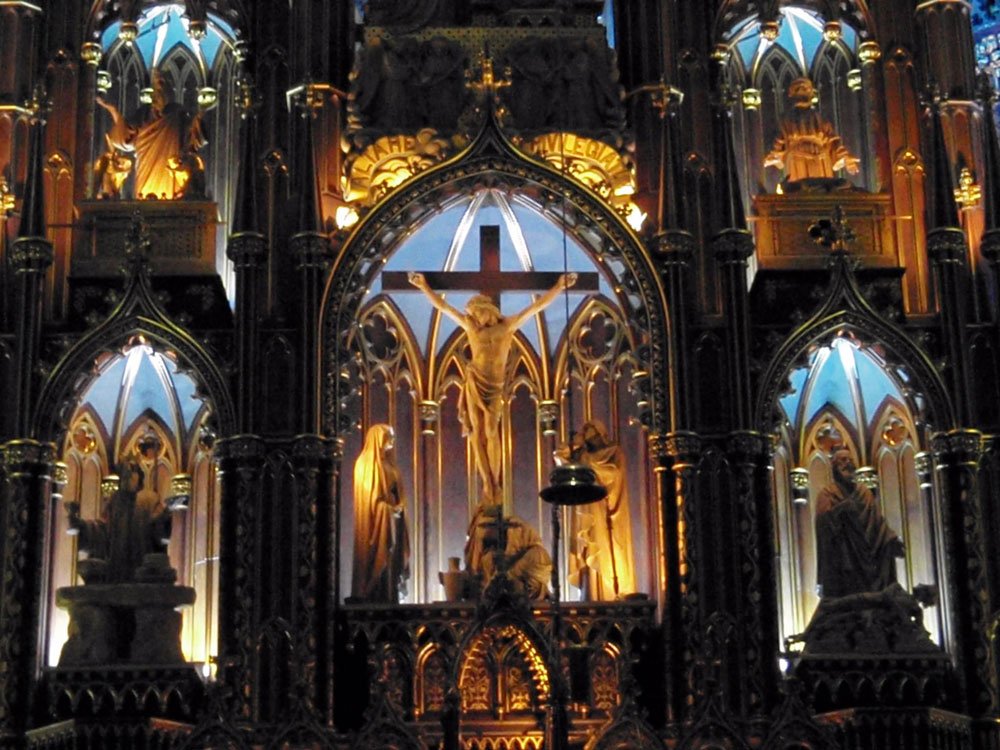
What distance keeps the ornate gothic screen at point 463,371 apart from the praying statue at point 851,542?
7.27 ft

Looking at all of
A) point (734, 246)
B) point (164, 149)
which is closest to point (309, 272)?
point (164, 149)

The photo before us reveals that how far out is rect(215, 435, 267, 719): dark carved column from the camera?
23.8 meters

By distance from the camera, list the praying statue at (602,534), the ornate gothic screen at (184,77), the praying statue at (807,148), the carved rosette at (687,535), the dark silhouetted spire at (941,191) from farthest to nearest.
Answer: the ornate gothic screen at (184,77) < the praying statue at (807,148) < the dark silhouetted spire at (941,191) < the praying statue at (602,534) < the carved rosette at (687,535)

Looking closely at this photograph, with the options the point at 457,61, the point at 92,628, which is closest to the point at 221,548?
→ the point at 92,628

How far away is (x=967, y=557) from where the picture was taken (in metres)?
24.5

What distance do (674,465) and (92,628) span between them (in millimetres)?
6266

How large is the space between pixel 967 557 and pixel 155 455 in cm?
886

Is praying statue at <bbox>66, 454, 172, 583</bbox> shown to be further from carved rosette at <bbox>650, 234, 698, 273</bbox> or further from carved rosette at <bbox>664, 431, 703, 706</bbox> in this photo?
carved rosette at <bbox>650, 234, 698, 273</bbox>

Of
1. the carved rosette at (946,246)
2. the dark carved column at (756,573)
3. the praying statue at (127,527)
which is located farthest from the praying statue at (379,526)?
the carved rosette at (946,246)

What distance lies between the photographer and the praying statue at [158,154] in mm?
26703

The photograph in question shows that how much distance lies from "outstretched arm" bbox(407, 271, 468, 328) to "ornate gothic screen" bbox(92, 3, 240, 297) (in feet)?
8.50

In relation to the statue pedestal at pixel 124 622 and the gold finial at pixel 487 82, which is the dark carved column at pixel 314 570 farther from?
the gold finial at pixel 487 82

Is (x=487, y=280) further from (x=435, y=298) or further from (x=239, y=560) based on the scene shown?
(x=239, y=560)

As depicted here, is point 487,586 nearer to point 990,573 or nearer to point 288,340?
point 288,340
